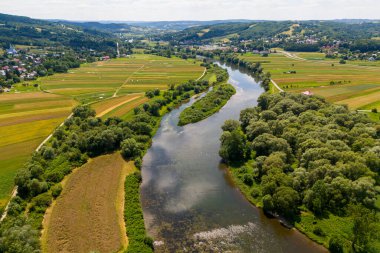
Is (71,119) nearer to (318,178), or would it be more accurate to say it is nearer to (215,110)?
(215,110)

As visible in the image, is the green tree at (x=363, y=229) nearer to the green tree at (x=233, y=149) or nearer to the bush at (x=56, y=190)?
the green tree at (x=233, y=149)

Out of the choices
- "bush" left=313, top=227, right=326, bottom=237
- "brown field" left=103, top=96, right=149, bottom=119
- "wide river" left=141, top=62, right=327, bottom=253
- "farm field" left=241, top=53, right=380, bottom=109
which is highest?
"farm field" left=241, top=53, right=380, bottom=109

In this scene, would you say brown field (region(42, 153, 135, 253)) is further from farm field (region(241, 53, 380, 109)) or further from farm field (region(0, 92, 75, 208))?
farm field (region(241, 53, 380, 109))

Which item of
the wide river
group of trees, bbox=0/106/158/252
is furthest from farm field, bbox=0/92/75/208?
the wide river

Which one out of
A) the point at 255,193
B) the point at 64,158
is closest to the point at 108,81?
the point at 64,158

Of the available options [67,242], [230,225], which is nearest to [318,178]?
[230,225]

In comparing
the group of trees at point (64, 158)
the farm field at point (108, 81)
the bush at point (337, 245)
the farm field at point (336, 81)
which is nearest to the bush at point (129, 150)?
the group of trees at point (64, 158)

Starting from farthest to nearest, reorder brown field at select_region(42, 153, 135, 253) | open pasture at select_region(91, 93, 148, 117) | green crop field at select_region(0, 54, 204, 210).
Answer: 1. open pasture at select_region(91, 93, 148, 117)
2. green crop field at select_region(0, 54, 204, 210)
3. brown field at select_region(42, 153, 135, 253)
